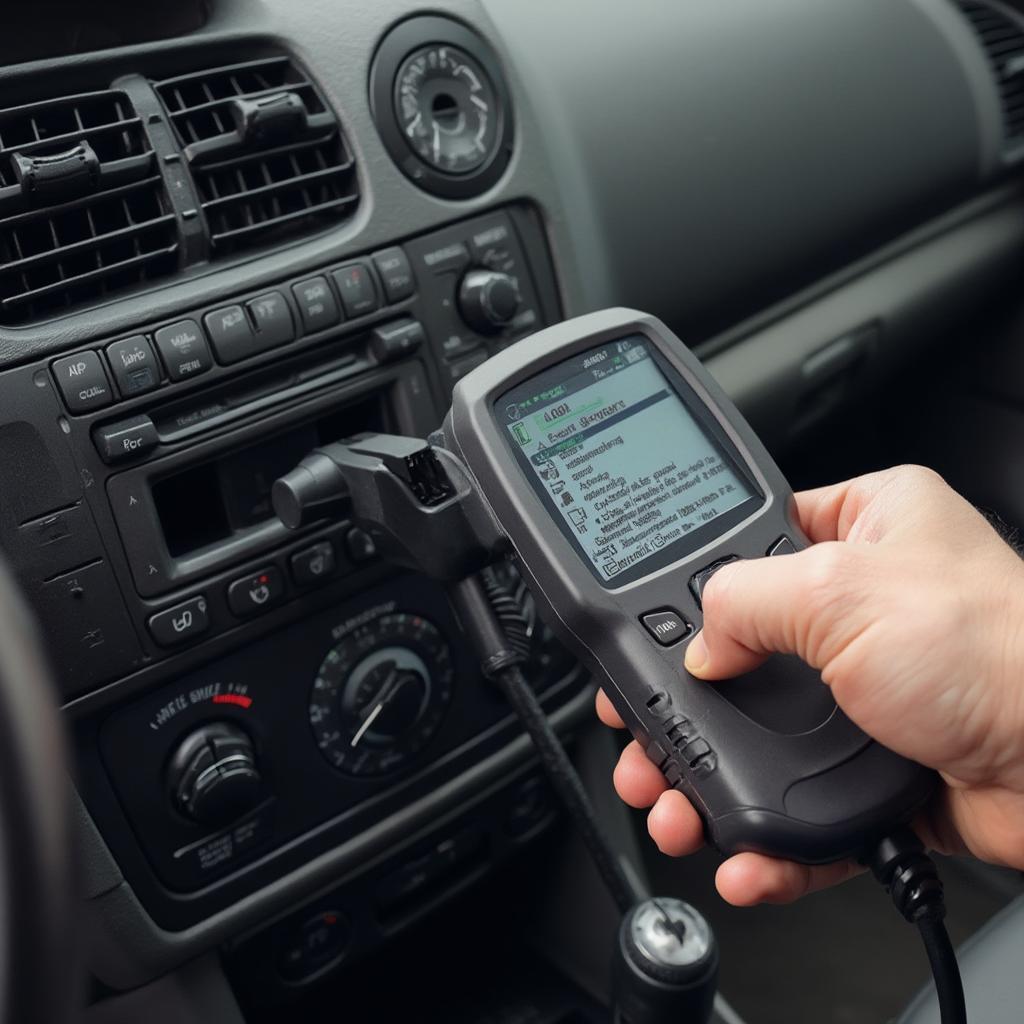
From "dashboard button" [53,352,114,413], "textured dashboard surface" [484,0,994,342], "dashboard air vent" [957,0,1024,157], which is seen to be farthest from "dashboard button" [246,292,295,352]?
"dashboard air vent" [957,0,1024,157]

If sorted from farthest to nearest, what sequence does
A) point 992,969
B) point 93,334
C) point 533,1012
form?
point 533,1012
point 992,969
point 93,334

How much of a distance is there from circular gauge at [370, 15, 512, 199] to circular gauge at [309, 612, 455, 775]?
1.18 ft

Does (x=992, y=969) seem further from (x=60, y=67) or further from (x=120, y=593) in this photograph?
(x=60, y=67)

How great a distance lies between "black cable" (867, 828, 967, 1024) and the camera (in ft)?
2.35

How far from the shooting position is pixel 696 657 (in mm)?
735

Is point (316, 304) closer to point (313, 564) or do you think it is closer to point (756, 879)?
point (313, 564)

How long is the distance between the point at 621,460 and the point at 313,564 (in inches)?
9.9

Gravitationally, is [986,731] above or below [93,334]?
below

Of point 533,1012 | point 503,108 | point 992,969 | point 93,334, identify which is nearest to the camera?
point 93,334

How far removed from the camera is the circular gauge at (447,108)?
1.00 meters

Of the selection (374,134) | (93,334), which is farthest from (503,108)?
(93,334)

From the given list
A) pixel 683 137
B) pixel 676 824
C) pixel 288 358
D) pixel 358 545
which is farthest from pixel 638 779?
pixel 683 137

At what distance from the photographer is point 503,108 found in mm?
1061

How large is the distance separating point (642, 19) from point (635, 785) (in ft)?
2.71
